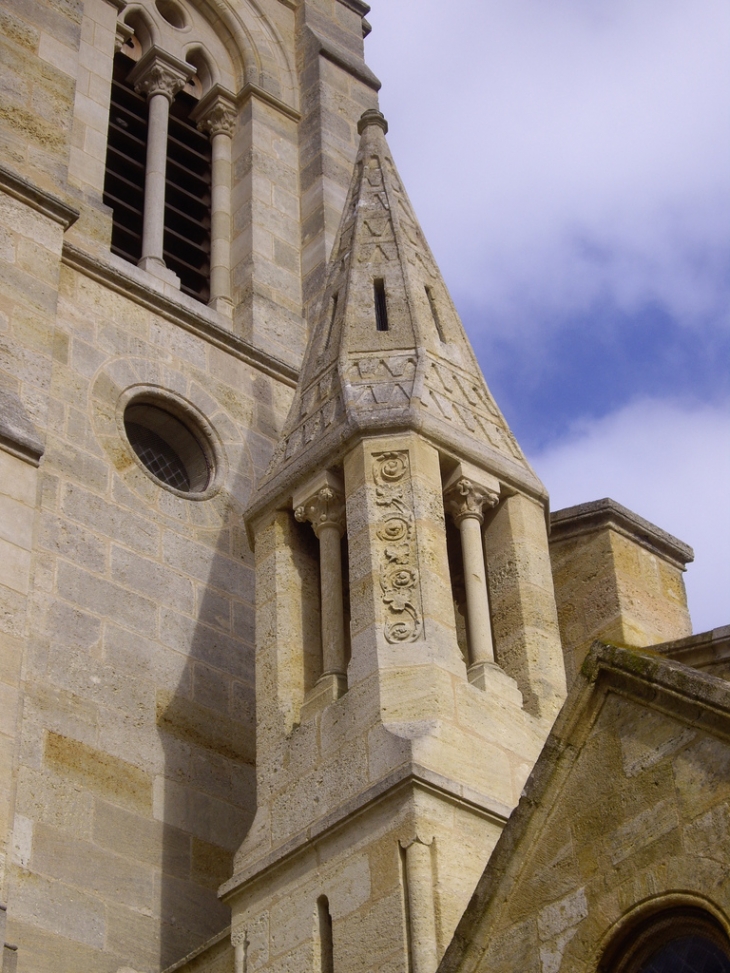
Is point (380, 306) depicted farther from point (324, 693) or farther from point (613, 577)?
point (324, 693)

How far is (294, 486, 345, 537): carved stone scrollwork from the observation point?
12305 millimetres

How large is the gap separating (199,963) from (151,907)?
1083 millimetres

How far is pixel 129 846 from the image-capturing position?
12.5 meters

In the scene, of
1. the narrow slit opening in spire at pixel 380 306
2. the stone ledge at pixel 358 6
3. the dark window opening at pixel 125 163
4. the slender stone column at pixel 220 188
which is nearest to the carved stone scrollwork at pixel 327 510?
the narrow slit opening in spire at pixel 380 306

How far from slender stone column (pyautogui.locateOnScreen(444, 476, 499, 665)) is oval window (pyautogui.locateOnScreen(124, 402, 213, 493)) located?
3625 millimetres

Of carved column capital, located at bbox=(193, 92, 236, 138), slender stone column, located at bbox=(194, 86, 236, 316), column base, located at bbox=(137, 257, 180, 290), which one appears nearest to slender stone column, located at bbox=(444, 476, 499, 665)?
column base, located at bbox=(137, 257, 180, 290)

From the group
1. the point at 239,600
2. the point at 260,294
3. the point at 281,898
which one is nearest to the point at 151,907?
the point at 281,898

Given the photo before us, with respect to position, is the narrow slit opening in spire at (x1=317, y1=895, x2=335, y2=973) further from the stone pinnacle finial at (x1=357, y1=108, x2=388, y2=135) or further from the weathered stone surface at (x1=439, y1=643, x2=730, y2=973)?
the stone pinnacle finial at (x1=357, y1=108, x2=388, y2=135)

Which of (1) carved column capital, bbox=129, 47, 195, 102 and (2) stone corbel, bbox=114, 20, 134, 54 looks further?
(1) carved column capital, bbox=129, 47, 195, 102

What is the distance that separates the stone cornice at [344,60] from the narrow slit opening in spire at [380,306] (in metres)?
8.26

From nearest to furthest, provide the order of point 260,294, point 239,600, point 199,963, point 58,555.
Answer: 1. point 199,963
2. point 58,555
3. point 239,600
4. point 260,294

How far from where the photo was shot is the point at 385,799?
10.3m

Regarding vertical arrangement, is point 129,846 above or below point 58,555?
below

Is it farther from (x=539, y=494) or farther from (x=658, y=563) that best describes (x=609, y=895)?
(x=658, y=563)
